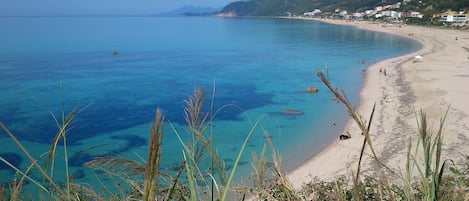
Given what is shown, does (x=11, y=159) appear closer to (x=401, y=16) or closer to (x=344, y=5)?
(x=401, y=16)

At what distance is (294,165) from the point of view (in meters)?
12.2

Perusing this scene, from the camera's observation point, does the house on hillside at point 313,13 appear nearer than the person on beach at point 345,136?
No

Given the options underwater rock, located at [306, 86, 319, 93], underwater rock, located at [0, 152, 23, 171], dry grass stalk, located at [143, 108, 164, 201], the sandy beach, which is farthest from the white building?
dry grass stalk, located at [143, 108, 164, 201]

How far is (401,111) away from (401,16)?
264ft

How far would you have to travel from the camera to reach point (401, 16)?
89688 millimetres

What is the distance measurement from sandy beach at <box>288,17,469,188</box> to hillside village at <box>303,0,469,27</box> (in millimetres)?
34367

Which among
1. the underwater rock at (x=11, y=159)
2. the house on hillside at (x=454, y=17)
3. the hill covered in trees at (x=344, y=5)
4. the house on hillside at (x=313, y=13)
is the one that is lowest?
the underwater rock at (x=11, y=159)

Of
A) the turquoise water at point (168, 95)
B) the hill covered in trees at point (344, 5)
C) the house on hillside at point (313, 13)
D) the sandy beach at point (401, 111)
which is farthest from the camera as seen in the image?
the house on hillside at point (313, 13)

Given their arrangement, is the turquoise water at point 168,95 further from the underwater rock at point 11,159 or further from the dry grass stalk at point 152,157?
the dry grass stalk at point 152,157

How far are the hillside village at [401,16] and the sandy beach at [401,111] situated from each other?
1353 inches

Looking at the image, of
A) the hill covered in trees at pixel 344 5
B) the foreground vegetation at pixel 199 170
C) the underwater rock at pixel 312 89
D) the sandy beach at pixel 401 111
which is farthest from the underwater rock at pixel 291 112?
the hill covered in trees at pixel 344 5

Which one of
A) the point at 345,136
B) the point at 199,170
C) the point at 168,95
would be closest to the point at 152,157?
the point at 199,170

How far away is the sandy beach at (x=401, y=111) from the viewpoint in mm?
Answer: 11562

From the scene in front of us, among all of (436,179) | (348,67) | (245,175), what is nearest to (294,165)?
(245,175)
